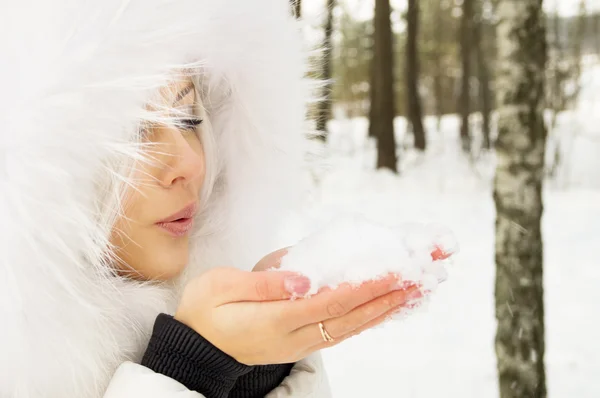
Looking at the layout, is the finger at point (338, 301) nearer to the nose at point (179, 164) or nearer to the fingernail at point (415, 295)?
the fingernail at point (415, 295)

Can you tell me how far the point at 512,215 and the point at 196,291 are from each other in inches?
51.1

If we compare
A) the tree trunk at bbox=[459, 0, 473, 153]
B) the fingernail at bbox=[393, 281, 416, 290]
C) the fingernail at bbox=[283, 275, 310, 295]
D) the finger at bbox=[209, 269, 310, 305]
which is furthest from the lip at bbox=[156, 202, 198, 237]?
the tree trunk at bbox=[459, 0, 473, 153]

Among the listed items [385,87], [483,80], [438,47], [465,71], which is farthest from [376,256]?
[438,47]

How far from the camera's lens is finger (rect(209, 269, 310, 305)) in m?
0.71

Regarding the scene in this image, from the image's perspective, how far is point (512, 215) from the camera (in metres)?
1.78

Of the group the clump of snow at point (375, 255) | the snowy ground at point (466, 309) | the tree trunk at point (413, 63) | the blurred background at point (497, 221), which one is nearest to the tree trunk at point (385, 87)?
the blurred background at point (497, 221)

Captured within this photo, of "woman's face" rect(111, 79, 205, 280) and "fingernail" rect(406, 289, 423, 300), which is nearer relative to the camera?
"fingernail" rect(406, 289, 423, 300)

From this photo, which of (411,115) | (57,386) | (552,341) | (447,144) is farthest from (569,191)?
(57,386)

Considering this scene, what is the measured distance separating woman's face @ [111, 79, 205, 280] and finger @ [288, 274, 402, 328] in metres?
0.34

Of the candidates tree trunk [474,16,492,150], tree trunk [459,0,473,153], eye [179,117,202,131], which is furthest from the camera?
tree trunk [474,16,492,150]

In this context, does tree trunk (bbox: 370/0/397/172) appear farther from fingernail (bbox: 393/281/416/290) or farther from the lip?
fingernail (bbox: 393/281/416/290)

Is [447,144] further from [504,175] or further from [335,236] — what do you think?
[335,236]

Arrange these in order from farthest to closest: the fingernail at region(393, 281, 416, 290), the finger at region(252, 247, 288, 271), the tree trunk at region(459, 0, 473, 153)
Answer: the tree trunk at region(459, 0, 473, 153)
the finger at region(252, 247, 288, 271)
the fingernail at region(393, 281, 416, 290)

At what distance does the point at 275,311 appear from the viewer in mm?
723
